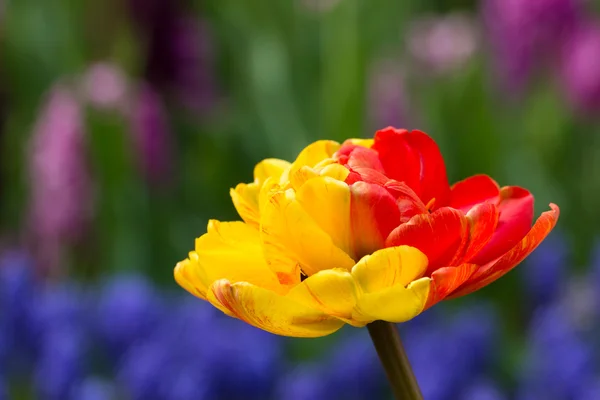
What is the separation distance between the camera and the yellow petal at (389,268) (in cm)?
22

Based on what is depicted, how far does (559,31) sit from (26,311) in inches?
31.0

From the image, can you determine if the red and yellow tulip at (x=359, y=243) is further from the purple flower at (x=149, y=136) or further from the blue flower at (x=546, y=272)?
the purple flower at (x=149, y=136)

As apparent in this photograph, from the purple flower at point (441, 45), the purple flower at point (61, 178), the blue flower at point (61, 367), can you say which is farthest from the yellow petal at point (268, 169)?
the purple flower at point (441, 45)

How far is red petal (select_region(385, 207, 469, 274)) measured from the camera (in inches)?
9.3

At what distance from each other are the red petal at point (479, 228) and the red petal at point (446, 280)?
12mm

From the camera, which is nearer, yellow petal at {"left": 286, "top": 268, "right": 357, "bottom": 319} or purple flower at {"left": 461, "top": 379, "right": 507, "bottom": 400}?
yellow petal at {"left": 286, "top": 268, "right": 357, "bottom": 319}

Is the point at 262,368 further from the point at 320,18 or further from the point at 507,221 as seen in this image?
the point at 320,18

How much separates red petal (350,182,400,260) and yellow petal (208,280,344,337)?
0.03 meters

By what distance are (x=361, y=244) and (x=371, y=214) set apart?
12 millimetres

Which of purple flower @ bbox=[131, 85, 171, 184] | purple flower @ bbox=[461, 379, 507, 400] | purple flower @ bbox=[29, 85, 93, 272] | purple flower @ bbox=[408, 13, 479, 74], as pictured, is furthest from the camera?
purple flower @ bbox=[408, 13, 479, 74]

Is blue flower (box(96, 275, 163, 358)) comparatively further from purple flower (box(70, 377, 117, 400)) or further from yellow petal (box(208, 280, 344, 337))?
yellow petal (box(208, 280, 344, 337))

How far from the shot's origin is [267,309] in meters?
0.22

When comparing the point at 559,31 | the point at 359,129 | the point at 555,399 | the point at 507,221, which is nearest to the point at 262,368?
the point at 555,399

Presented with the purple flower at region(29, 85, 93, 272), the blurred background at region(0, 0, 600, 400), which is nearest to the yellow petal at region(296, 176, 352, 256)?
the blurred background at region(0, 0, 600, 400)
